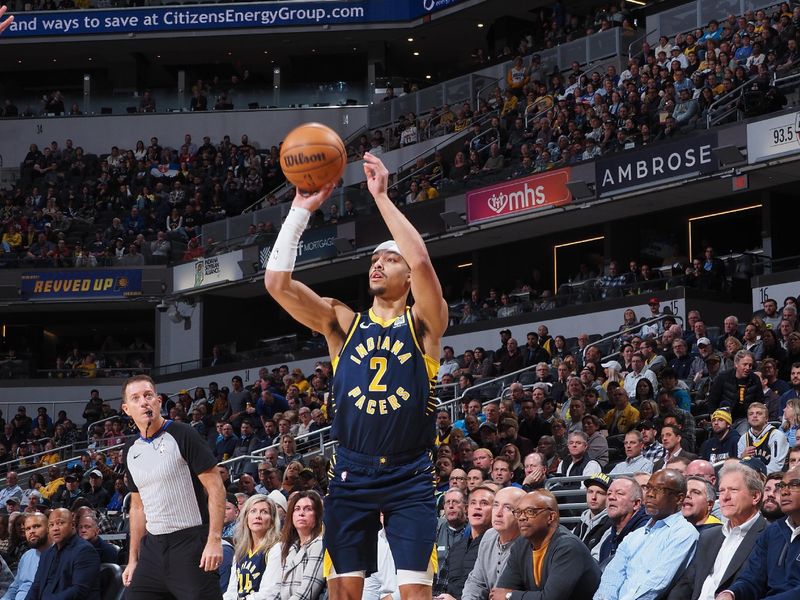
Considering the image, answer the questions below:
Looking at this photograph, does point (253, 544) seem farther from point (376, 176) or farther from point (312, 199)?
point (376, 176)

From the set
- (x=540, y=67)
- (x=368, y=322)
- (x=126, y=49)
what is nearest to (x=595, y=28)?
(x=540, y=67)

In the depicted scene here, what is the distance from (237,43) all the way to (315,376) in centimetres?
1905

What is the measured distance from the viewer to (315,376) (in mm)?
21641

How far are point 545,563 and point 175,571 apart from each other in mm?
2485

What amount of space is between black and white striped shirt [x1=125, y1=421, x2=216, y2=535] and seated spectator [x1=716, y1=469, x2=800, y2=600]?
10.2 feet

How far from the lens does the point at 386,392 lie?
5672 millimetres

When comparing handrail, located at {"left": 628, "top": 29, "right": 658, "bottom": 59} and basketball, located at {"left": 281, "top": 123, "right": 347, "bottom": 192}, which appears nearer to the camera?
basketball, located at {"left": 281, "top": 123, "right": 347, "bottom": 192}

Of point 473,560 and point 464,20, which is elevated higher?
point 464,20

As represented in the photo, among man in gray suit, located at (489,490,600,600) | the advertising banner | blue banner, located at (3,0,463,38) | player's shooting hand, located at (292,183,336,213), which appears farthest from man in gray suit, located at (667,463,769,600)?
blue banner, located at (3,0,463,38)

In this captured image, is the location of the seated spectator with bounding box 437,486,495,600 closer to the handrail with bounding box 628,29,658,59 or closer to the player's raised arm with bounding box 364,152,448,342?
the player's raised arm with bounding box 364,152,448,342

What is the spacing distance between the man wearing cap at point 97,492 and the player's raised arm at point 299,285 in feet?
44.6

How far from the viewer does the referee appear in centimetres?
686

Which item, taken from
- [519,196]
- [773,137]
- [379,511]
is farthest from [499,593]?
[519,196]

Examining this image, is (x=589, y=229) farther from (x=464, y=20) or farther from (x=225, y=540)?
(x=225, y=540)
